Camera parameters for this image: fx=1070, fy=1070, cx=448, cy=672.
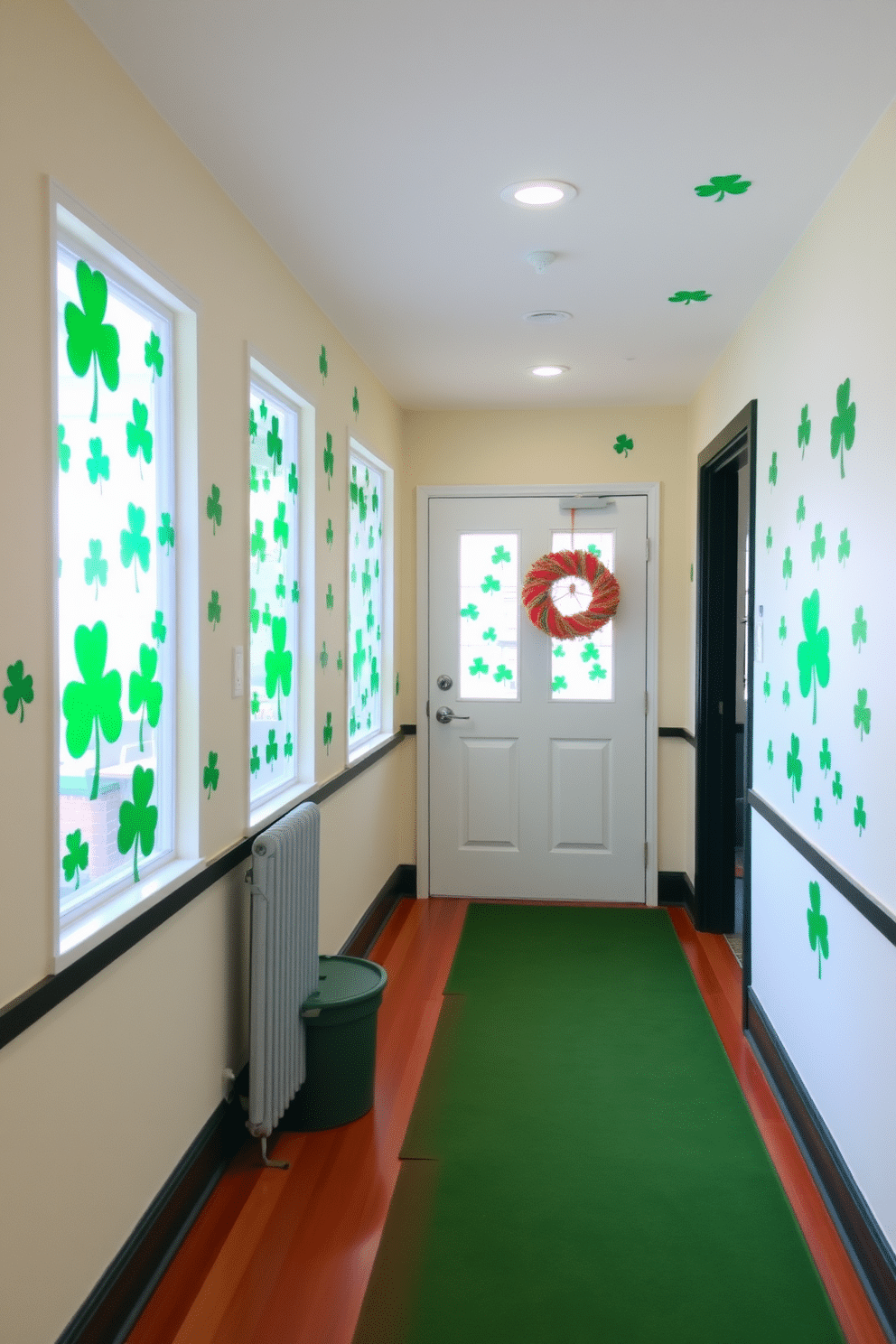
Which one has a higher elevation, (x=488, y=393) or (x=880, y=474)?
(x=488, y=393)

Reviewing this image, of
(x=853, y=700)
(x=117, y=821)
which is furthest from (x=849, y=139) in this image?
(x=117, y=821)

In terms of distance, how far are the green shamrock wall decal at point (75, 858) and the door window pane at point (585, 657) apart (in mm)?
3378

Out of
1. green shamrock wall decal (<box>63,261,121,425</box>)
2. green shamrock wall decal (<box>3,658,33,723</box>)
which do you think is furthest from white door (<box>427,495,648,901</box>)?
green shamrock wall decal (<box>3,658,33,723</box>)


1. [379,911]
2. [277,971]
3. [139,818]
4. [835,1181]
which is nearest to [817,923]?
[835,1181]

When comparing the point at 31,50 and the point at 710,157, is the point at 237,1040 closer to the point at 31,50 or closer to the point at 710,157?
the point at 31,50

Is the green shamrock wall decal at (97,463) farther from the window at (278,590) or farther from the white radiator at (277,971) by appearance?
the white radiator at (277,971)

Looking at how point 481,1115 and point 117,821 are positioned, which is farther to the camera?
point 481,1115

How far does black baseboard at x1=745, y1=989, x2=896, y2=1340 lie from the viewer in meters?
2.04

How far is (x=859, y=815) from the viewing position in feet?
7.51

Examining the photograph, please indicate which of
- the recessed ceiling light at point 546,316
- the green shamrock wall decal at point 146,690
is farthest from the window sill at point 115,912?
the recessed ceiling light at point 546,316

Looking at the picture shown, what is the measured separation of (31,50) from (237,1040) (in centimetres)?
220

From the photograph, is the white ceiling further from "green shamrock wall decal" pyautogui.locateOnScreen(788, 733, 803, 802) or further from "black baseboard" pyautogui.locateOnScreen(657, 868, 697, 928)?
"black baseboard" pyautogui.locateOnScreen(657, 868, 697, 928)

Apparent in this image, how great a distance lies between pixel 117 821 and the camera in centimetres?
212

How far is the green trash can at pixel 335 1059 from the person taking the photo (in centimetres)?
281
